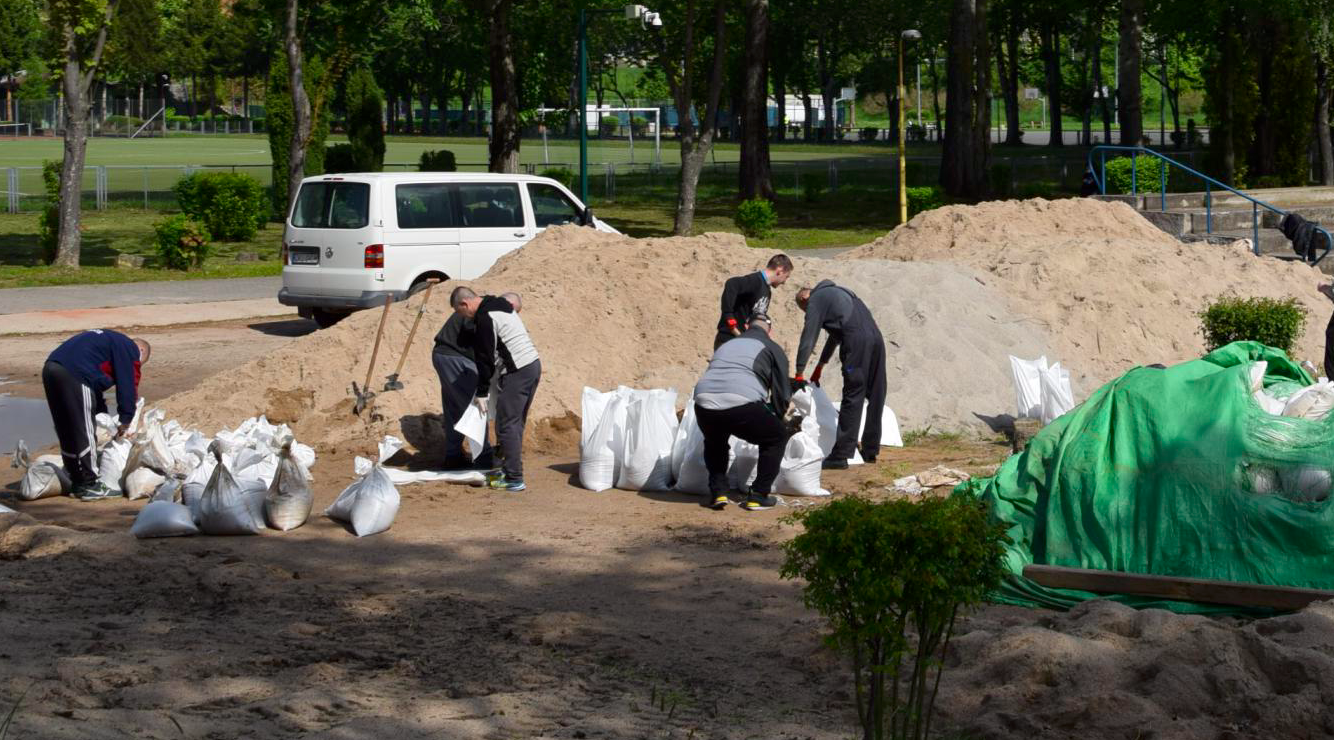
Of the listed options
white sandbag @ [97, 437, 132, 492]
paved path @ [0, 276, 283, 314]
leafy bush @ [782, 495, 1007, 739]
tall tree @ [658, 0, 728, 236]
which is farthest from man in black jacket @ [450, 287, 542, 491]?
tall tree @ [658, 0, 728, 236]

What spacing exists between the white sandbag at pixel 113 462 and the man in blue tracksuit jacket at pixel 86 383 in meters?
0.15

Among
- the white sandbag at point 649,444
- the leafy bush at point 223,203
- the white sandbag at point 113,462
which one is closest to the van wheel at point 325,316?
Result: the white sandbag at point 113,462

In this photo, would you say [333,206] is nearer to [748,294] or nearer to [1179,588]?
[748,294]

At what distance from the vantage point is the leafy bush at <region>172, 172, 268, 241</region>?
30328mm

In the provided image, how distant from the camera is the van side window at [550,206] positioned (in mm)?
18875

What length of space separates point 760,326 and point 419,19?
6676 centimetres

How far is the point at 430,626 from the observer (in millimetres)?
7414

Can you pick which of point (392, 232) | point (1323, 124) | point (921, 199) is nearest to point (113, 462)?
point (392, 232)

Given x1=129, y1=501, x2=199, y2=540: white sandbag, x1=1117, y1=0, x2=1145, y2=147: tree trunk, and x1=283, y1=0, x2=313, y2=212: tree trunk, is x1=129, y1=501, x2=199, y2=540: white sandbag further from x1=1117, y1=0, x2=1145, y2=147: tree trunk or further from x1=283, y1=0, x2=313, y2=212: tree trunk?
x1=1117, y1=0, x2=1145, y2=147: tree trunk

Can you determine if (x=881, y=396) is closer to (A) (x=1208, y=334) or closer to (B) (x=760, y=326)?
(B) (x=760, y=326)

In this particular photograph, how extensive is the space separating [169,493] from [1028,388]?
688 centimetres

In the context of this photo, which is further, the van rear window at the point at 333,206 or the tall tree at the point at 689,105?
the tall tree at the point at 689,105

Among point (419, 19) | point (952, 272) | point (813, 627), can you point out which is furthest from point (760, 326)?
Result: point (419, 19)

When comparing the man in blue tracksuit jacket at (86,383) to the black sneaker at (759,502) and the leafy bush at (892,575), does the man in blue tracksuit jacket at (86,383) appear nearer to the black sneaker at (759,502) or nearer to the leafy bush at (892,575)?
the black sneaker at (759,502)
